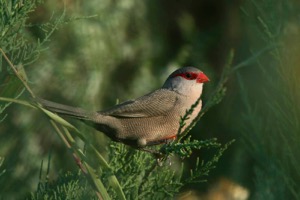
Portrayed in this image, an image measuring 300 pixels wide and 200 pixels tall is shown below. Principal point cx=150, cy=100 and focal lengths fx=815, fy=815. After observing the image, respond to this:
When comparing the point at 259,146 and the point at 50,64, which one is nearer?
the point at 259,146

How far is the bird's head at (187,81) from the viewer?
436 centimetres

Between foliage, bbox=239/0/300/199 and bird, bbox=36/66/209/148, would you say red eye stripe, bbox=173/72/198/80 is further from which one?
foliage, bbox=239/0/300/199

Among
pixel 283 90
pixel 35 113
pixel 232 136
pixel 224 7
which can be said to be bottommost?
pixel 232 136

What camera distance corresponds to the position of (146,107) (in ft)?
13.0

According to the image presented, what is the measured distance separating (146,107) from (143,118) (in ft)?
0.19

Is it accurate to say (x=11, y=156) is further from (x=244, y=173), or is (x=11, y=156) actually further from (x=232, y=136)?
(x=232, y=136)

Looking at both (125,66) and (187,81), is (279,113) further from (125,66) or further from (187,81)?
(125,66)

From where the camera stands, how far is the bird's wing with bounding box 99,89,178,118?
3.83m

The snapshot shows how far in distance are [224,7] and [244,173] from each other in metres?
2.28

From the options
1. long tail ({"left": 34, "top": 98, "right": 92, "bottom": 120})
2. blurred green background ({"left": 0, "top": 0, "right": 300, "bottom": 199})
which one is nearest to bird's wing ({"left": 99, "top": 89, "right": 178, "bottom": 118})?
blurred green background ({"left": 0, "top": 0, "right": 300, "bottom": 199})

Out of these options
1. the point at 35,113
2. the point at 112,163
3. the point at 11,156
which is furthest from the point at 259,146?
the point at 35,113

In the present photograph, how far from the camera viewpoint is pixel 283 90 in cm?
222

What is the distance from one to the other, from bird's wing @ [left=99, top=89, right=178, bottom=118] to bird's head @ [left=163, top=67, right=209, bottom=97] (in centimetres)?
20

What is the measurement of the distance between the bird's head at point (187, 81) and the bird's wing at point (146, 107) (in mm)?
196
